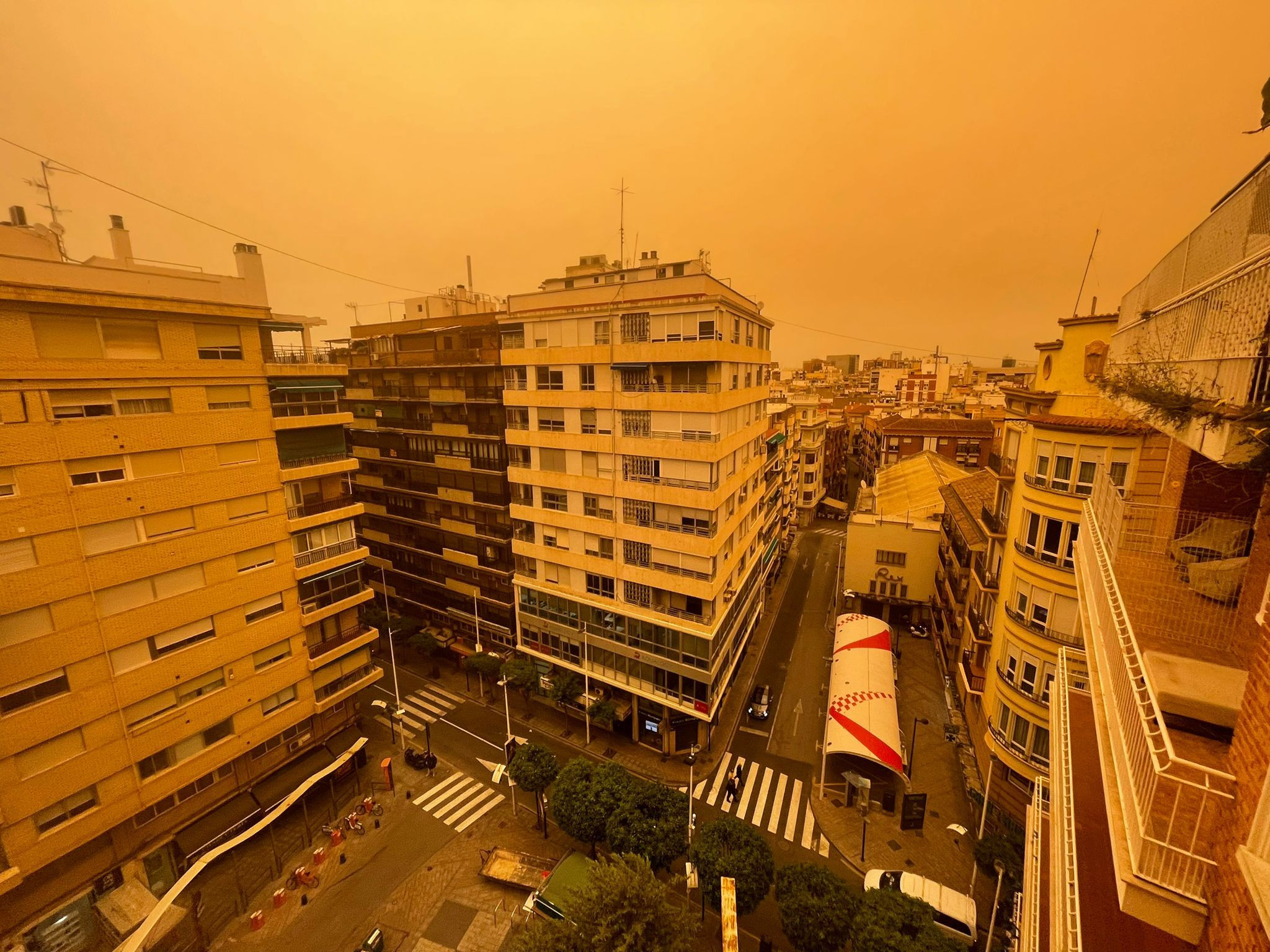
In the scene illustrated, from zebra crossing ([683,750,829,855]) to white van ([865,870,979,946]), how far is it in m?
3.05

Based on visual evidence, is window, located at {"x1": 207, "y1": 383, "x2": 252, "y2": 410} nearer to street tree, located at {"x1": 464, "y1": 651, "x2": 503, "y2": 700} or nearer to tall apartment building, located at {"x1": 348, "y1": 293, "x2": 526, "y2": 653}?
tall apartment building, located at {"x1": 348, "y1": 293, "x2": 526, "y2": 653}

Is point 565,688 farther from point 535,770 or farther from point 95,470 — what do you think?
point 95,470

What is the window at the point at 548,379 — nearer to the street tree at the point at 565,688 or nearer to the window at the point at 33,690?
the street tree at the point at 565,688

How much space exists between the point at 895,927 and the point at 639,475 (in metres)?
19.3

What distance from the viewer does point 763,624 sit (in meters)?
43.8


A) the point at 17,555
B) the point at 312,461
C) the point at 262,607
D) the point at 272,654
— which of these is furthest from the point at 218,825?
the point at 312,461

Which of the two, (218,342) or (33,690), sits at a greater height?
(218,342)

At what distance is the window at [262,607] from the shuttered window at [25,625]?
606 centimetres

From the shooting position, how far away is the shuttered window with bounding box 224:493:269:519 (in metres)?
22.2

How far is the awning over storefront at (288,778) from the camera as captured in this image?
24.1 m

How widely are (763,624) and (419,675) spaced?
93.3 feet

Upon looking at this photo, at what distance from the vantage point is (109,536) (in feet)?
61.9

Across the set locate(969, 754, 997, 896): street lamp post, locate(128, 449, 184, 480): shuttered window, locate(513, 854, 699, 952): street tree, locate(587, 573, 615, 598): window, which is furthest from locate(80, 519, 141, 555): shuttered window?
locate(969, 754, 997, 896): street lamp post

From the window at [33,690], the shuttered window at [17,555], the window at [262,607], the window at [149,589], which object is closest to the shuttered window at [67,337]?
the shuttered window at [17,555]
